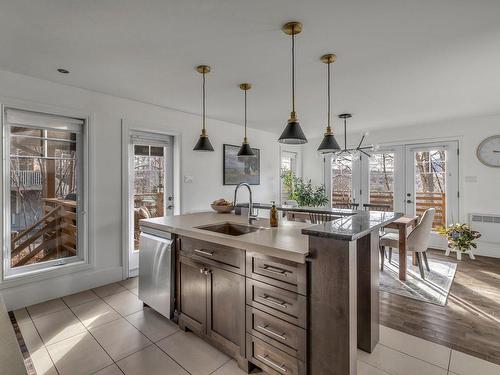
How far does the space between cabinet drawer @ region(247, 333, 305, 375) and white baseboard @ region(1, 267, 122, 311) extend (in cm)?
242

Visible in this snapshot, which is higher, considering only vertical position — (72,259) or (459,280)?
(72,259)

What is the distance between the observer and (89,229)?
327cm

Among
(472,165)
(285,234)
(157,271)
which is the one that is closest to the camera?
(285,234)

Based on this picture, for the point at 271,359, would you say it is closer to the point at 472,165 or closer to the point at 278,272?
the point at 278,272

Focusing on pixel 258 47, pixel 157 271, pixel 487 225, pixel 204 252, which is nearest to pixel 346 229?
pixel 204 252

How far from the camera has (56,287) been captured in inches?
119

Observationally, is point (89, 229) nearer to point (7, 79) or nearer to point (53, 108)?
point (53, 108)

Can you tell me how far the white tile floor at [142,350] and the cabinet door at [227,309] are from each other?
0.53ft

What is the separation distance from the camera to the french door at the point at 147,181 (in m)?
3.79

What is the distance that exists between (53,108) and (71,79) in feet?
1.27

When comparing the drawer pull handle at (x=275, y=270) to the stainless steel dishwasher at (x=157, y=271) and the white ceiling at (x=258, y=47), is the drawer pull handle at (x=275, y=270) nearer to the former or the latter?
the stainless steel dishwasher at (x=157, y=271)

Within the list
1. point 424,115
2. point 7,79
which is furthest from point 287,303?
point 424,115

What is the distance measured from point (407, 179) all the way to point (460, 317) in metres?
3.32

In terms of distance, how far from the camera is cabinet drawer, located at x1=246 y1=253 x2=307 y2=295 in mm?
1570
